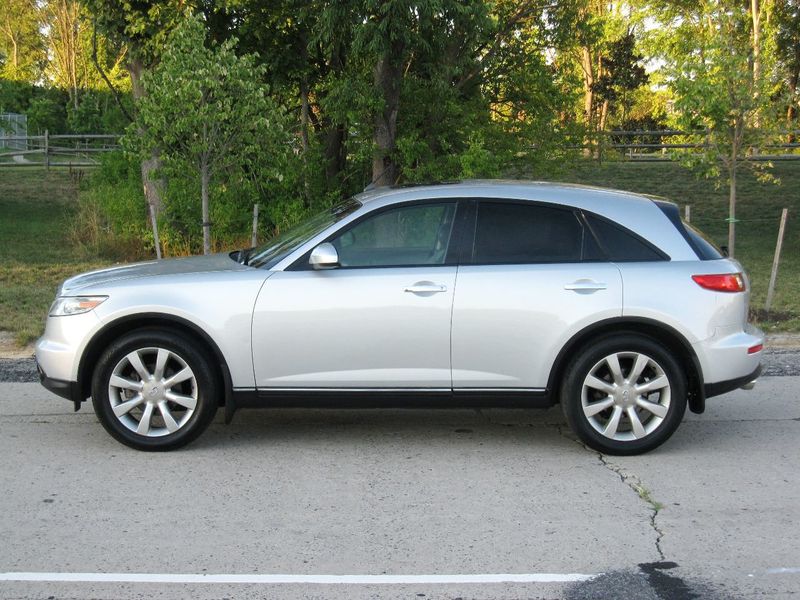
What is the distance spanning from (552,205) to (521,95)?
12.5 meters

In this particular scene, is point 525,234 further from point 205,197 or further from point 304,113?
point 304,113

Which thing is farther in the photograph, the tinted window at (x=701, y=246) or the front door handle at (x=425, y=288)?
the tinted window at (x=701, y=246)

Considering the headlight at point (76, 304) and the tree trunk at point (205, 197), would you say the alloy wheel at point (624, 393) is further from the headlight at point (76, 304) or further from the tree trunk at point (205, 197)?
the tree trunk at point (205, 197)

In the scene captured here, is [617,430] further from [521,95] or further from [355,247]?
[521,95]

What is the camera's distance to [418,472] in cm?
611

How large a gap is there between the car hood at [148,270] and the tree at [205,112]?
18.0 feet

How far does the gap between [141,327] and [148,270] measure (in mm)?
453

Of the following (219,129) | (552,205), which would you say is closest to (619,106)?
(219,129)

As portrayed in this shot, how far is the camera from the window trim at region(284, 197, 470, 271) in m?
6.38

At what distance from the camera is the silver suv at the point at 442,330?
6234mm

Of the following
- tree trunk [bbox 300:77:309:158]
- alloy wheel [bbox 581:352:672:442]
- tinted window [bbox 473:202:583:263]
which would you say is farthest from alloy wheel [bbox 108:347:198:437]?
tree trunk [bbox 300:77:309:158]

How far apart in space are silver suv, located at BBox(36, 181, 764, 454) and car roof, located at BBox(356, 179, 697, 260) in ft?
0.06

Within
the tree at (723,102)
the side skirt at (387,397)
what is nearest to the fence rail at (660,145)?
the tree at (723,102)

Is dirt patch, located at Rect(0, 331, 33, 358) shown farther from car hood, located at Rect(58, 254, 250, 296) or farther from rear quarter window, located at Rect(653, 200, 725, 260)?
rear quarter window, located at Rect(653, 200, 725, 260)
